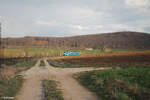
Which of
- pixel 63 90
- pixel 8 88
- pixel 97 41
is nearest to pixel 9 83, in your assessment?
pixel 8 88

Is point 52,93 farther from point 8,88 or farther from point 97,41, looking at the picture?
point 97,41

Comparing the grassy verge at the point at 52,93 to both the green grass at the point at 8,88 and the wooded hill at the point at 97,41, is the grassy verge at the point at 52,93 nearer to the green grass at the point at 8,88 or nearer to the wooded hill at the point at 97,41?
the green grass at the point at 8,88

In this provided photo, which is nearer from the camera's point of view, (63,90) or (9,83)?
(63,90)

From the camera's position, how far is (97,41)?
124000 mm

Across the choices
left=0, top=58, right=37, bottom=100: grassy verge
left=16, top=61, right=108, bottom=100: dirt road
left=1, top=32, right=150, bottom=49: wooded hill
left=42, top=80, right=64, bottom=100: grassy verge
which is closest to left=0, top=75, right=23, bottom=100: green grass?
left=0, top=58, right=37, bottom=100: grassy verge

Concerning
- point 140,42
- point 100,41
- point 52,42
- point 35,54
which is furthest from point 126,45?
point 35,54

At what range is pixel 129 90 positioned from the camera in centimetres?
896

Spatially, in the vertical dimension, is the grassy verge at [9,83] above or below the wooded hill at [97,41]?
below

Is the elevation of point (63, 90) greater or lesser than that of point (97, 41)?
lesser

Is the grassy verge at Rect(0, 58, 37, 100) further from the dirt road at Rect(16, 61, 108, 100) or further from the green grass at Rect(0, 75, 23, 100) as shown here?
the dirt road at Rect(16, 61, 108, 100)

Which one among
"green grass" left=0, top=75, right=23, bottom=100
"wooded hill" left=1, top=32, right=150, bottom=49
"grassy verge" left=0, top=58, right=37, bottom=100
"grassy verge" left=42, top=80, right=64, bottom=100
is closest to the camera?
"grassy verge" left=42, top=80, right=64, bottom=100

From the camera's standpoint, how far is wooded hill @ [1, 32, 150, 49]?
11025 centimetres

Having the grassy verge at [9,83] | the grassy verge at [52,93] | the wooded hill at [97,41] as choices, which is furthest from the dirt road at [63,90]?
the wooded hill at [97,41]

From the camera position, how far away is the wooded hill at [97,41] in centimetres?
11025
